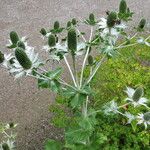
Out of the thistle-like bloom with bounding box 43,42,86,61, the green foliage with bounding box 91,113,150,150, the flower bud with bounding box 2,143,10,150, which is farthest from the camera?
the green foliage with bounding box 91,113,150,150

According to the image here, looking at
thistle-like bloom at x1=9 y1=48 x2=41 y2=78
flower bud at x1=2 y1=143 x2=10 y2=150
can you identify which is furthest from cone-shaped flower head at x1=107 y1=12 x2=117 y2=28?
flower bud at x1=2 y1=143 x2=10 y2=150

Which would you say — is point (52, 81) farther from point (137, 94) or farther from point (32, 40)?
point (32, 40)

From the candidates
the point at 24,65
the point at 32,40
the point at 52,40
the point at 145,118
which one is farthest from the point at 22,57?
the point at 32,40

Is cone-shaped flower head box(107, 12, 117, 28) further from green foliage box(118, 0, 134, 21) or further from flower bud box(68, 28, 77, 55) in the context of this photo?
flower bud box(68, 28, 77, 55)

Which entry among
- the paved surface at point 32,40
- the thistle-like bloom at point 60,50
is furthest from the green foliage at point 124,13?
the paved surface at point 32,40

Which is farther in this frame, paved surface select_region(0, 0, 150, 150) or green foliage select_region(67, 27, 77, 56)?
paved surface select_region(0, 0, 150, 150)

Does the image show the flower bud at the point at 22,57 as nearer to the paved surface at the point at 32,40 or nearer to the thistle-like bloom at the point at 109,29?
the thistle-like bloom at the point at 109,29

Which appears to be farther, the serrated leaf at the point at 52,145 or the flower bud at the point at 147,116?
the serrated leaf at the point at 52,145
